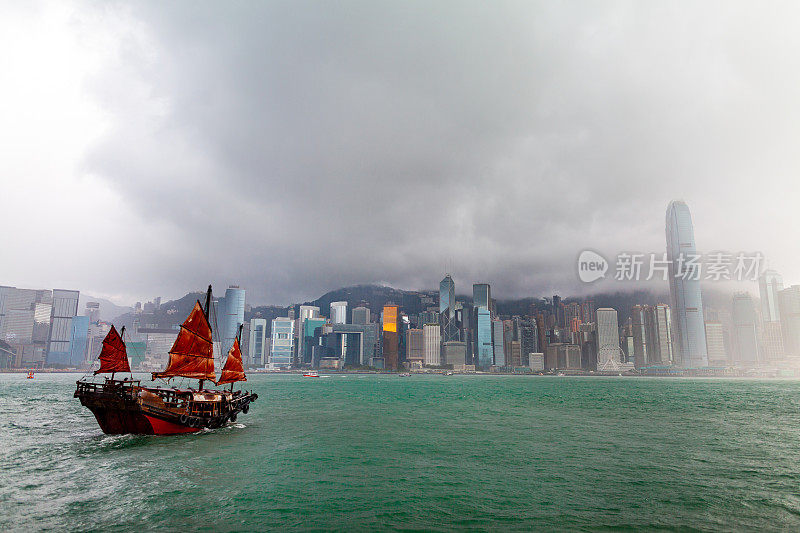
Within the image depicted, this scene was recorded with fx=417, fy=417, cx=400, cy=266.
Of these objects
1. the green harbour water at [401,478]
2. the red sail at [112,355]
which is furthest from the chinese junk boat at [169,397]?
the green harbour water at [401,478]

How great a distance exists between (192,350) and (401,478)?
125ft

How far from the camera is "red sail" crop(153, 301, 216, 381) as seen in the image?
5519 cm

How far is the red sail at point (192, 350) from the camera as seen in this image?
181ft

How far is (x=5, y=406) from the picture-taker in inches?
3216

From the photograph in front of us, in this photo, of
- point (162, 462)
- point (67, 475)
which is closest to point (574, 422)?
point (162, 462)

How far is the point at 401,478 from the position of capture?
31.3m

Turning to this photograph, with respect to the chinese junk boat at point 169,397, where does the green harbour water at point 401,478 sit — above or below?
below

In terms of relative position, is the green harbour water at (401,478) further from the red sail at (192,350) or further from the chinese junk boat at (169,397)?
the red sail at (192,350)

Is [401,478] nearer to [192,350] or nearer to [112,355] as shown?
[192,350]

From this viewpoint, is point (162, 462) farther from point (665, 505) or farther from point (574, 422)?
point (574, 422)

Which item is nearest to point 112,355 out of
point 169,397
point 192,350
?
point 192,350

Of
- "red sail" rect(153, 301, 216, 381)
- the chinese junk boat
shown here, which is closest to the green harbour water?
the chinese junk boat

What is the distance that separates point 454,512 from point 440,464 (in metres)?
11.9

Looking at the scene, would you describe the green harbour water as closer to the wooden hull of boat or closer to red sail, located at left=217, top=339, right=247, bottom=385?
the wooden hull of boat
